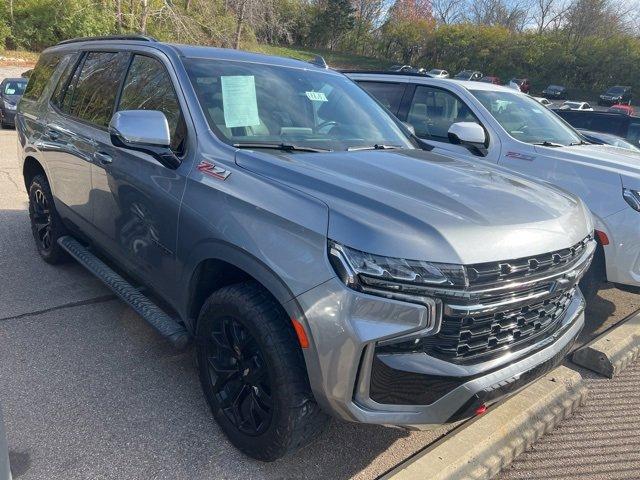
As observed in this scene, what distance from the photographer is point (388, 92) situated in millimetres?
6406

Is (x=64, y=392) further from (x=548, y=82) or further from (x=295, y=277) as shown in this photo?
(x=548, y=82)

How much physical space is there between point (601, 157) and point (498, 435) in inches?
122

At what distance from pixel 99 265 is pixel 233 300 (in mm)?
1859

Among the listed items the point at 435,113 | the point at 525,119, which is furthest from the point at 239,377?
the point at 525,119

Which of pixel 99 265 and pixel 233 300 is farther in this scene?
pixel 99 265

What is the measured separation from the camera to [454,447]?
2637 millimetres

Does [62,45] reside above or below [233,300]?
above

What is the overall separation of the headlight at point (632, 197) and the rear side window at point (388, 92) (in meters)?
2.77

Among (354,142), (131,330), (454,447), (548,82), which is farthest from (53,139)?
(548,82)

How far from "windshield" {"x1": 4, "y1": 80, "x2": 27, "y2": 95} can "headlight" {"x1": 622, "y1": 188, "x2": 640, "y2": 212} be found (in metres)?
15.7

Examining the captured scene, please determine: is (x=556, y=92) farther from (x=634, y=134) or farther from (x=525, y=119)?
(x=525, y=119)

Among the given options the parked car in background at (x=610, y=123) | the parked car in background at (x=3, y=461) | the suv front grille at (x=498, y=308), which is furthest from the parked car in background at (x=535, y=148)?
the parked car in background at (x=610, y=123)

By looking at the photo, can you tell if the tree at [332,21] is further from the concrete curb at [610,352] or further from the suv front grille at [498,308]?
the suv front grille at [498,308]

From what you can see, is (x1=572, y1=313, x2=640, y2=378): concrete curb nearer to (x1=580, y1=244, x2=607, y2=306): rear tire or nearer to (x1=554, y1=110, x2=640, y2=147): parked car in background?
(x1=580, y1=244, x2=607, y2=306): rear tire
